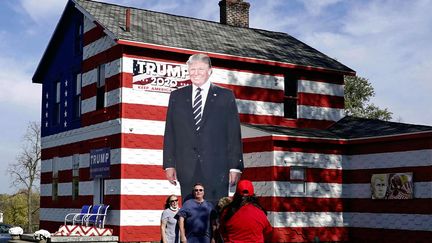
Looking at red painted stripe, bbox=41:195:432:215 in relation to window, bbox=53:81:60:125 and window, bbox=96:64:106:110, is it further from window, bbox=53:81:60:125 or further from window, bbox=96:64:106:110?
window, bbox=53:81:60:125

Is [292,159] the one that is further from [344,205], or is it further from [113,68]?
[113,68]

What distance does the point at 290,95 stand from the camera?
85.9 ft

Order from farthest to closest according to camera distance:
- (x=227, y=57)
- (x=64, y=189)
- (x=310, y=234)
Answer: (x=64, y=189) < (x=227, y=57) < (x=310, y=234)

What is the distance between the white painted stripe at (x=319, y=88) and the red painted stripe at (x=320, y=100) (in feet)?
0.54

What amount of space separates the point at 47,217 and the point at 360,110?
30.2 metres

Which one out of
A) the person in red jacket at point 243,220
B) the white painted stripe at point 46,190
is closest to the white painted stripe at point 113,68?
the white painted stripe at point 46,190

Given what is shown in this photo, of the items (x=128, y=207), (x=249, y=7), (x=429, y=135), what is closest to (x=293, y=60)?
(x=249, y=7)

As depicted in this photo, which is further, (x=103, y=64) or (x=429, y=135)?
(x=103, y=64)

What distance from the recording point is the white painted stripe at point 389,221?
20719 mm

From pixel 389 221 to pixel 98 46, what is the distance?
40.8 feet

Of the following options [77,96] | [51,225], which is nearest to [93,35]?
[77,96]

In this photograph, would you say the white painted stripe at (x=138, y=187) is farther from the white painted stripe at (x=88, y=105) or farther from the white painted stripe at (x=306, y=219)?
the white painted stripe at (x=306, y=219)

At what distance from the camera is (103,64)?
23.5m

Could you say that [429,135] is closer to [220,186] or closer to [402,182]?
[402,182]
